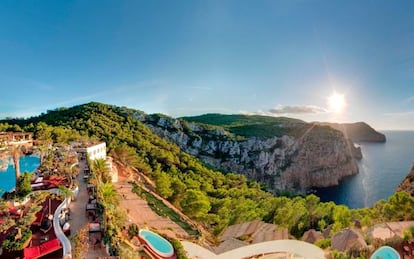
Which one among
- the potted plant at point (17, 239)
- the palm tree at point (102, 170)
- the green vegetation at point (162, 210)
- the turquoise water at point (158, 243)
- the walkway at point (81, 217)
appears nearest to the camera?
the potted plant at point (17, 239)

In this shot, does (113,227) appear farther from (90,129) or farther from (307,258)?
(90,129)

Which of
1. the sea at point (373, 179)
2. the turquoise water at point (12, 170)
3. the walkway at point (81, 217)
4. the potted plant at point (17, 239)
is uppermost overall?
the turquoise water at point (12, 170)

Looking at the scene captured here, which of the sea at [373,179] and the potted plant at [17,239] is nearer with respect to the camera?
the potted plant at [17,239]

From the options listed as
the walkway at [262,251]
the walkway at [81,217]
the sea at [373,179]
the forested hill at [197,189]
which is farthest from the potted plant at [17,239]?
the sea at [373,179]

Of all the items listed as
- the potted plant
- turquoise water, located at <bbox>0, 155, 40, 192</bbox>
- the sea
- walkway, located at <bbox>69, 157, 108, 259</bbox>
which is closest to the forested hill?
turquoise water, located at <bbox>0, 155, 40, 192</bbox>

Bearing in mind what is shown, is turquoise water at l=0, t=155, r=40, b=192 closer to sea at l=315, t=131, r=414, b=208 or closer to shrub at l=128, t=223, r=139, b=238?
shrub at l=128, t=223, r=139, b=238

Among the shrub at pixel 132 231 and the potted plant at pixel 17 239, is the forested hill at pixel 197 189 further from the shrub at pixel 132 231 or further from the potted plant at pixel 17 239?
the potted plant at pixel 17 239

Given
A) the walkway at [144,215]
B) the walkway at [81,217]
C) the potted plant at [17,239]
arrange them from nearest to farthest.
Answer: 1. the potted plant at [17,239]
2. the walkway at [81,217]
3. the walkway at [144,215]
